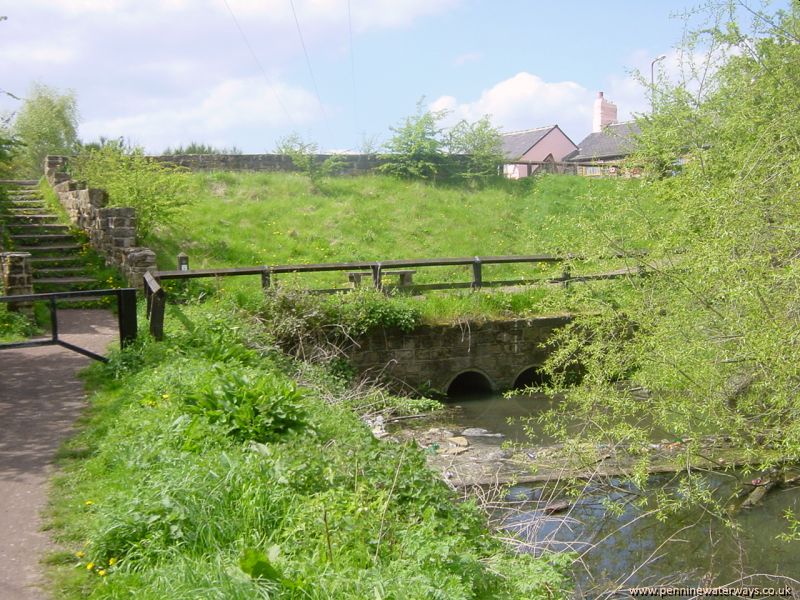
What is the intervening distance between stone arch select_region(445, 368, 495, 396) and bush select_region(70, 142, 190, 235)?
24.8ft

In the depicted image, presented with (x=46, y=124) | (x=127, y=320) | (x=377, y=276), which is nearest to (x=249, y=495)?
(x=127, y=320)

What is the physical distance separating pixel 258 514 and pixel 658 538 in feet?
15.4

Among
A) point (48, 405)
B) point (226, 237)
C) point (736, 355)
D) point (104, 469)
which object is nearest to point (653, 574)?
point (736, 355)

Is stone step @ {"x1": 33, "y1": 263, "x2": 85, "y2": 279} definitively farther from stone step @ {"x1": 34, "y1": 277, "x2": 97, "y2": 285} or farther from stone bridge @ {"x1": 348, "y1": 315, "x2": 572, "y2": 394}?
stone bridge @ {"x1": 348, "y1": 315, "x2": 572, "y2": 394}

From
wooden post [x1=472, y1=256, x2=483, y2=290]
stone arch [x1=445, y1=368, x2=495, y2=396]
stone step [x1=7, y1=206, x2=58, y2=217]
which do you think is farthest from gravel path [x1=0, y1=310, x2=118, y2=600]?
stone step [x1=7, y1=206, x2=58, y2=217]

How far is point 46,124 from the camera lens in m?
36.1

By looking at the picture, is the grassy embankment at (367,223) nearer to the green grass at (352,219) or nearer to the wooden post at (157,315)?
the green grass at (352,219)

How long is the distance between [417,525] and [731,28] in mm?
7578

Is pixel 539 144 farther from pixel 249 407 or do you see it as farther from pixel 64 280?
pixel 249 407

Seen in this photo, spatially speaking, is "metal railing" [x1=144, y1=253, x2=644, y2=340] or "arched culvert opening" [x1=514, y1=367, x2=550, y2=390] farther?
"arched culvert opening" [x1=514, y1=367, x2=550, y2=390]

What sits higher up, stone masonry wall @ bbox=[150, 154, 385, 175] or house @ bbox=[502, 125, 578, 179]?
house @ bbox=[502, 125, 578, 179]

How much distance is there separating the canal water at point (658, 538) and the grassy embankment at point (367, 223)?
588cm

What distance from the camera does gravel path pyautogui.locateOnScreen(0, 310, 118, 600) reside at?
449 centimetres

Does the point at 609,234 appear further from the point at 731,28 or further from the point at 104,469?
the point at 104,469
